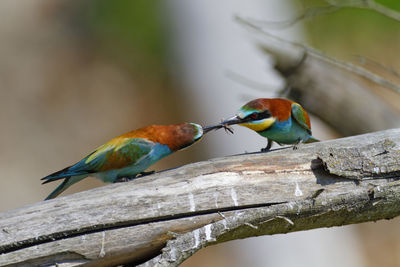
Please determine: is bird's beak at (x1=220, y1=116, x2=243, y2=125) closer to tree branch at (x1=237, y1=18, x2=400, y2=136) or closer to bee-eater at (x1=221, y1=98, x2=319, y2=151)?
bee-eater at (x1=221, y1=98, x2=319, y2=151)

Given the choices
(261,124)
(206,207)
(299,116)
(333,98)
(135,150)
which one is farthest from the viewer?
(333,98)

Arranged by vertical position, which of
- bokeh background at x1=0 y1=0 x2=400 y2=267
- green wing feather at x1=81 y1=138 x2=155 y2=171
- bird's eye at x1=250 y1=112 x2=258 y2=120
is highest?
bokeh background at x1=0 y1=0 x2=400 y2=267

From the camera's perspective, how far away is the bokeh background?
7297 mm

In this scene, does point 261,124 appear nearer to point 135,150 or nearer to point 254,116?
point 254,116

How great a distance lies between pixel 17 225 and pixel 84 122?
20.6 ft

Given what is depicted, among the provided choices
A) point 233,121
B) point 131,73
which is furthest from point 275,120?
point 131,73

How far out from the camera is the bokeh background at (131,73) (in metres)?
7.30

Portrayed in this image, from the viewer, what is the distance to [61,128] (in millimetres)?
8516

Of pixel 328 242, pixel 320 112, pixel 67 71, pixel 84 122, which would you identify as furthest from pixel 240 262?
pixel 67 71

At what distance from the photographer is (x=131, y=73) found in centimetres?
902

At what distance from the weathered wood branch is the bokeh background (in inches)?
162

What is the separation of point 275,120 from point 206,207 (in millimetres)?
961

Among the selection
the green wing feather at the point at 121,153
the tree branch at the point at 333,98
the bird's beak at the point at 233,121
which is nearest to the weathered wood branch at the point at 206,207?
the bird's beak at the point at 233,121

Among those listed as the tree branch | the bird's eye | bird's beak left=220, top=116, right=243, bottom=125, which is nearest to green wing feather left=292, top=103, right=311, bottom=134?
the bird's eye
